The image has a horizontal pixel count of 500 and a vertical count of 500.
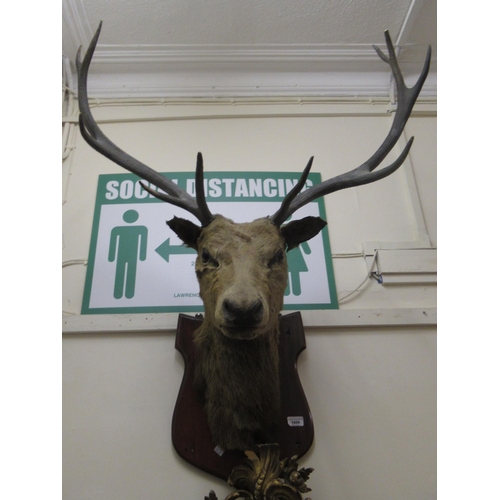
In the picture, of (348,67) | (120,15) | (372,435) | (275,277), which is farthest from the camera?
(348,67)

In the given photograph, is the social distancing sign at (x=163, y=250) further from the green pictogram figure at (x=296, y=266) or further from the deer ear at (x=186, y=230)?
the deer ear at (x=186, y=230)

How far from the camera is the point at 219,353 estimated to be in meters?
1.31

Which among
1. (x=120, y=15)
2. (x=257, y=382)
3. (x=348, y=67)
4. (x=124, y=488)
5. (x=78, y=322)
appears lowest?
(x=124, y=488)

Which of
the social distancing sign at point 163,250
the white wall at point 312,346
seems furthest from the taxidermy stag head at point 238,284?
the social distancing sign at point 163,250

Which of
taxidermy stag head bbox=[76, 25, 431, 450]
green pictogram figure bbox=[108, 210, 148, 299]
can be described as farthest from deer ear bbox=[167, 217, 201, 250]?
green pictogram figure bbox=[108, 210, 148, 299]

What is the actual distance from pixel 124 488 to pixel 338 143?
7.21 feet

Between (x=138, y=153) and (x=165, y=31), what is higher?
(x=165, y=31)

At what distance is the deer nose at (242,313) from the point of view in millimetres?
1046

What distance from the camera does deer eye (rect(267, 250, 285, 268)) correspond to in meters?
1.28

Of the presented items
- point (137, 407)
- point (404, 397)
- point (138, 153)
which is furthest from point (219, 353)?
point (138, 153)

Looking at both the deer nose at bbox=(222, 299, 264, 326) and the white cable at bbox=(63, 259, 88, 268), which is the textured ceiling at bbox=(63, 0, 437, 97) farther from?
the deer nose at bbox=(222, 299, 264, 326)

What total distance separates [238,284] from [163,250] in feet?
3.19

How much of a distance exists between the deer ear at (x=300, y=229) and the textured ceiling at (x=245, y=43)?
4.78 ft

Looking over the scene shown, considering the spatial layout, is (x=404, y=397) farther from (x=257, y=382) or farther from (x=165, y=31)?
(x=165, y=31)
